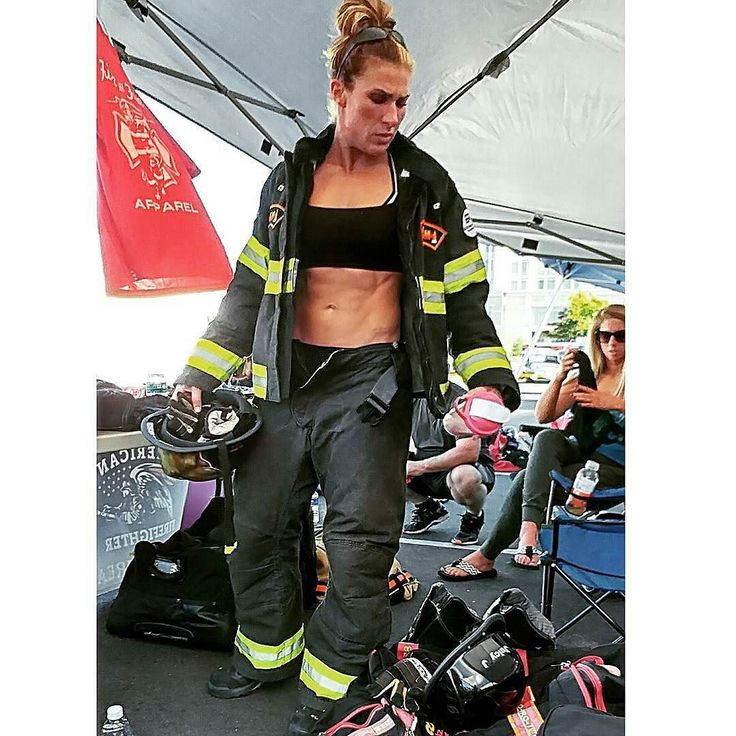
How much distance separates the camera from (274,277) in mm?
1492

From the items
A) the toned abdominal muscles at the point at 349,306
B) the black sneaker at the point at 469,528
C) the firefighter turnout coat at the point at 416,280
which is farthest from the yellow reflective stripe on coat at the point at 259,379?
the black sneaker at the point at 469,528

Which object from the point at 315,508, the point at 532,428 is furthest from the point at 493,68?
the point at 315,508

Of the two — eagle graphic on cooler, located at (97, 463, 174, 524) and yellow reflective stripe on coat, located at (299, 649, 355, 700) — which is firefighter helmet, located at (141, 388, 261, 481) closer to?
eagle graphic on cooler, located at (97, 463, 174, 524)

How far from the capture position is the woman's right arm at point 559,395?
1.49 meters

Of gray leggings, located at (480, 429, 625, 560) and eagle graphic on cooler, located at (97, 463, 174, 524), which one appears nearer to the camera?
gray leggings, located at (480, 429, 625, 560)

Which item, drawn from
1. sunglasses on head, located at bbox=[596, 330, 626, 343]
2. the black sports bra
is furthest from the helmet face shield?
sunglasses on head, located at bbox=[596, 330, 626, 343]

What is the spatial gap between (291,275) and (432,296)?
266mm

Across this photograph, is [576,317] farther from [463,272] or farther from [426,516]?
[426,516]

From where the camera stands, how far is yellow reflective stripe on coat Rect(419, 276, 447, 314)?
1.46 meters

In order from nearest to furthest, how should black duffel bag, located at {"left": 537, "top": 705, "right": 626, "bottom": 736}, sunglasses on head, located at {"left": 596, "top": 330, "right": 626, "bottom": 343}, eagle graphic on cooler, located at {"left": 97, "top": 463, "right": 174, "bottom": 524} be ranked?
black duffel bag, located at {"left": 537, "top": 705, "right": 626, "bottom": 736}, sunglasses on head, located at {"left": 596, "top": 330, "right": 626, "bottom": 343}, eagle graphic on cooler, located at {"left": 97, "top": 463, "right": 174, "bottom": 524}

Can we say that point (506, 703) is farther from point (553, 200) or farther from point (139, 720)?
point (553, 200)

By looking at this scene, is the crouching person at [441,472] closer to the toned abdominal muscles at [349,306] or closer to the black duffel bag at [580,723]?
Result: the toned abdominal muscles at [349,306]
